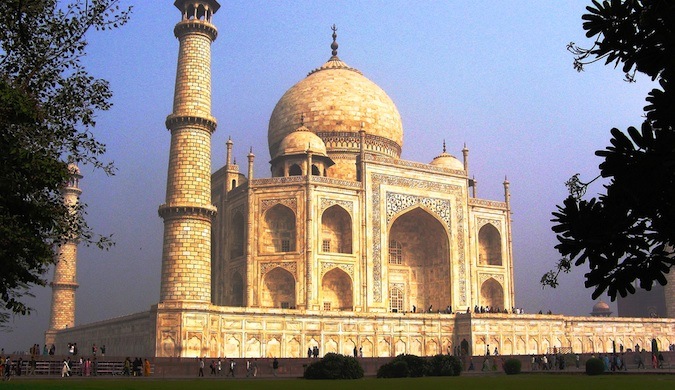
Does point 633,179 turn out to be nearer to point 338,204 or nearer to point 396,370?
point 396,370

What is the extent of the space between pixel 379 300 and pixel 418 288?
4.26 m

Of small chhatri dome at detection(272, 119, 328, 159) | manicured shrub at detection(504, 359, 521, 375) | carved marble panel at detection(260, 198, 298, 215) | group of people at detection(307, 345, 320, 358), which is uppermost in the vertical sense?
small chhatri dome at detection(272, 119, 328, 159)

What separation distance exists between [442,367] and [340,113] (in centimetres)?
1863

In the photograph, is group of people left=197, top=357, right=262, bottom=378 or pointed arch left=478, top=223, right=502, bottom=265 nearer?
group of people left=197, top=357, right=262, bottom=378

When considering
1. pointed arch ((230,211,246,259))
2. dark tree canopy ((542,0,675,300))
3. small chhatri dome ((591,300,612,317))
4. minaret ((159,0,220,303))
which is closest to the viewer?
dark tree canopy ((542,0,675,300))

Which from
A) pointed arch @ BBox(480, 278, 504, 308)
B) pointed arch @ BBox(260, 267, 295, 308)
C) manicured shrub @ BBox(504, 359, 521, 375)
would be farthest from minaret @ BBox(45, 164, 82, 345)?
manicured shrub @ BBox(504, 359, 521, 375)

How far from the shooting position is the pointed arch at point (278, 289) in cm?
2928

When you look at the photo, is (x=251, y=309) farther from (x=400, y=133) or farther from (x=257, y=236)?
(x=400, y=133)

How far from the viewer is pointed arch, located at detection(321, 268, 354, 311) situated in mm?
29797

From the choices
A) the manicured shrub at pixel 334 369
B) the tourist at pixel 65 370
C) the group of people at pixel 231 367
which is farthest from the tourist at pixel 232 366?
the tourist at pixel 65 370

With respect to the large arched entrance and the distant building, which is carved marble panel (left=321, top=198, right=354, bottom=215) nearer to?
the large arched entrance

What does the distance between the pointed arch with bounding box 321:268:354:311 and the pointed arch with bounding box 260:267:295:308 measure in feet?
4.50

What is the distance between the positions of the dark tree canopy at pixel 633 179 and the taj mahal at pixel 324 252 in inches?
740

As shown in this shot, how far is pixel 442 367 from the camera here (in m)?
19.5
